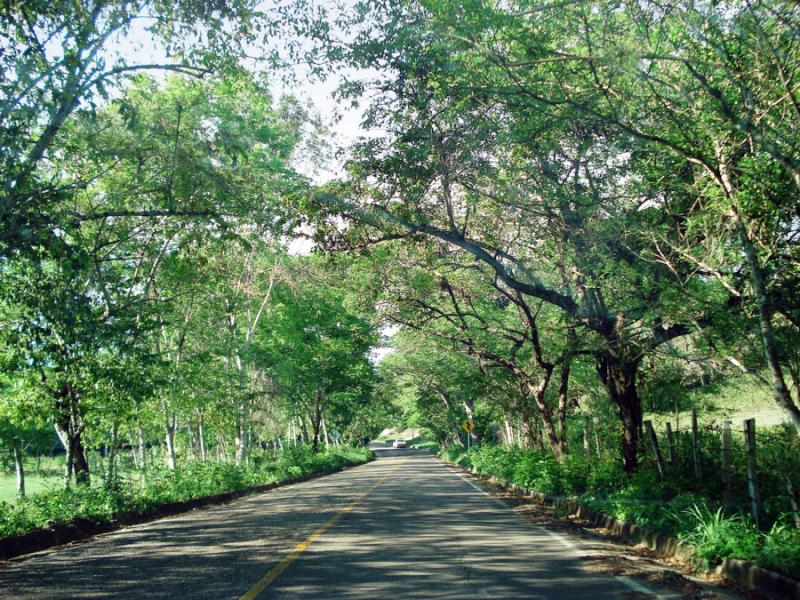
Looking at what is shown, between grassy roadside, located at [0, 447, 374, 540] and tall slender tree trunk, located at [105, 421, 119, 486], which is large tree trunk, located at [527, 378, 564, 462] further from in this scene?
tall slender tree trunk, located at [105, 421, 119, 486]

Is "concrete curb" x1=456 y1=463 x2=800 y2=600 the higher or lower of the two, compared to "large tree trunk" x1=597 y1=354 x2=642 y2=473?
lower

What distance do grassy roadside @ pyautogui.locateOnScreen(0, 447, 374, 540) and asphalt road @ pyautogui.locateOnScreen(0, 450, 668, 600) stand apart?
0.94 meters

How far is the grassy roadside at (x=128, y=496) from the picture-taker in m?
11.2

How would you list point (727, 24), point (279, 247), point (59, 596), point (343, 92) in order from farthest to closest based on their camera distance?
point (279, 247)
point (343, 92)
point (727, 24)
point (59, 596)

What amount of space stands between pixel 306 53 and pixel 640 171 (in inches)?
227

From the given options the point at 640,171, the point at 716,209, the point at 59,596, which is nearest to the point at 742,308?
the point at 716,209

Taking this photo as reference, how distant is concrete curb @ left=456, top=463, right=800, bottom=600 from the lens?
20.0ft

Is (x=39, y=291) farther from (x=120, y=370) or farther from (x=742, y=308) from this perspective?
(x=742, y=308)

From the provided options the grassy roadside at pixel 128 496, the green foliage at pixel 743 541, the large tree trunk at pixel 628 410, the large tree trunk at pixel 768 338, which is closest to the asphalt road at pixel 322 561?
the grassy roadside at pixel 128 496

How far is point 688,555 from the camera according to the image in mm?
7969

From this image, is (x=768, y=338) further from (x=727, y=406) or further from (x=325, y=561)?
(x=727, y=406)

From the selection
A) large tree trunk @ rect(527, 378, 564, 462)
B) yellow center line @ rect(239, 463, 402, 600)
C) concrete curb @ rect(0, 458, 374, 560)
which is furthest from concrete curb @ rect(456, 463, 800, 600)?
concrete curb @ rect(0, 458, 374, 560)

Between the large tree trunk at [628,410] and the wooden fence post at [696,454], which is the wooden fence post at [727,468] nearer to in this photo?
the wooden fence post at [696,454]

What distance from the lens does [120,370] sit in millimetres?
11875
